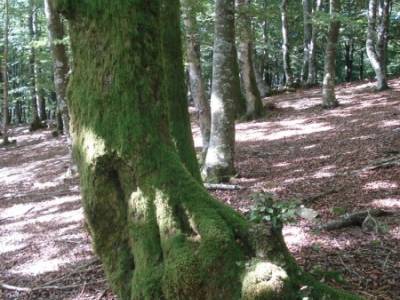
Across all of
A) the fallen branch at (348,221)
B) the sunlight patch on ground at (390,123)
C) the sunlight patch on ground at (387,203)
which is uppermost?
the sunlight patch on ground at (390,123)

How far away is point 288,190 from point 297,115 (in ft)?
31.2

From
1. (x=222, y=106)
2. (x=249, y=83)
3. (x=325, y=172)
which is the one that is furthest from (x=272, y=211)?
(x=249, y=83)

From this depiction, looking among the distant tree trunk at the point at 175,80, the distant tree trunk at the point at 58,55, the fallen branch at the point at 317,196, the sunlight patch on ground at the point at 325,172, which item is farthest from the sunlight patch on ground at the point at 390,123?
the distant tree trunk at the point at 175,80

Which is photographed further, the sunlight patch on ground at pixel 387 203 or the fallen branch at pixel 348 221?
the sunlight patch on ground at pixel 387 203

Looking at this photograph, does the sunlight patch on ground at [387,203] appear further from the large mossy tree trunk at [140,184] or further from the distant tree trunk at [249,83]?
the distant tree trunk at [249,83]

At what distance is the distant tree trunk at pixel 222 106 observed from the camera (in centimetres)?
939

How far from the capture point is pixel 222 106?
31.5 feet

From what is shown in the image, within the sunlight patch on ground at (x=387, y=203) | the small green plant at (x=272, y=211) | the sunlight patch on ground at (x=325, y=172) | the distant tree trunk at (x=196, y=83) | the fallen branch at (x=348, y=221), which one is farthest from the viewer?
the distant tree trunk at (x=196, y=83)

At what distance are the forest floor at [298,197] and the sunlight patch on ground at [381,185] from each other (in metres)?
0.01

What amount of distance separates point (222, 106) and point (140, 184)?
19.2ft

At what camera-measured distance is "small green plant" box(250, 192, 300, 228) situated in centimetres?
345

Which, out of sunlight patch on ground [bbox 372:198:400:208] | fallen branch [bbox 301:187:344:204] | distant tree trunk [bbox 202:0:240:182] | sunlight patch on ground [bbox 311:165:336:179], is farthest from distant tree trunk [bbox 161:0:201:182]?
sunlight patch on ground [bbox 311:165:336:179]

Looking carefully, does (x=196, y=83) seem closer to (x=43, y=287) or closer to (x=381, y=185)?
(x=381, y=185)

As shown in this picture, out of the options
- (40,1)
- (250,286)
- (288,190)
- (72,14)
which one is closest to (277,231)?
(250,286)
